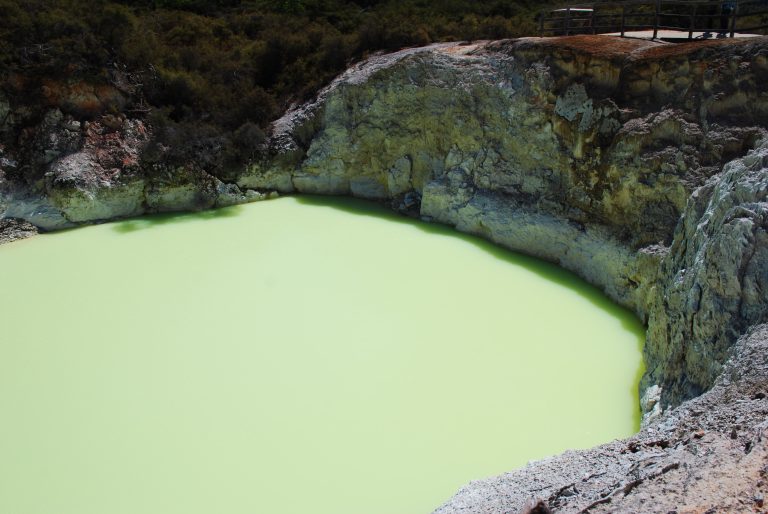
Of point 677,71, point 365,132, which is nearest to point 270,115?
point 365,132

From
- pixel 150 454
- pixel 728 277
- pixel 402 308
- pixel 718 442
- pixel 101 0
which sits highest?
pixel 101 0

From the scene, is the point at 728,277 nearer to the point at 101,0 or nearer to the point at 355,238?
the point at 355,238

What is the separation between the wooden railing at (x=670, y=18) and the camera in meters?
11.0

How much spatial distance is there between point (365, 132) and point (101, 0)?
9.06 meters

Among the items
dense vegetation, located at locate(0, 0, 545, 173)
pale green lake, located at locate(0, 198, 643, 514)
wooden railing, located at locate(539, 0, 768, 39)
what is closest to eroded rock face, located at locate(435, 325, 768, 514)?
pale green lake, located at locate(0, 198, 643, 514)

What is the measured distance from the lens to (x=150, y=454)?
6.26 m

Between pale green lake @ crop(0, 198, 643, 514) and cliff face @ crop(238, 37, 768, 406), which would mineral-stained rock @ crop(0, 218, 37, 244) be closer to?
pale green lake @ crop(0, 198, 643, 514)

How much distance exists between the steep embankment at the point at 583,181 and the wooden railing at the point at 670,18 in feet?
3.93

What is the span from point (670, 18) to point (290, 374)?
15.9 meters

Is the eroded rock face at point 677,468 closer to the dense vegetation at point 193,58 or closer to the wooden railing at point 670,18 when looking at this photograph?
the wooden railing at point 670,18

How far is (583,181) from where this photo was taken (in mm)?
11266

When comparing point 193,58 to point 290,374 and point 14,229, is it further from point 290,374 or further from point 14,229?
point 290,374

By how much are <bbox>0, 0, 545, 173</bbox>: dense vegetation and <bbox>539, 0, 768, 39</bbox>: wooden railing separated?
6.07 feet

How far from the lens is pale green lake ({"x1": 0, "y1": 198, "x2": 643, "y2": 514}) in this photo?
19.6 feet
